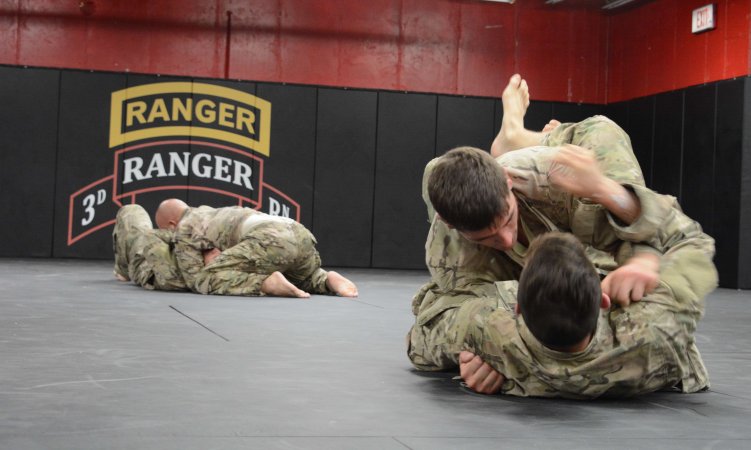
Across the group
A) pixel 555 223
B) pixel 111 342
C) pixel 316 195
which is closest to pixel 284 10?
pixel 316 195

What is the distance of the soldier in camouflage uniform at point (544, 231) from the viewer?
2.57 metres

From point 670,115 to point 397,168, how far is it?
10.5ft

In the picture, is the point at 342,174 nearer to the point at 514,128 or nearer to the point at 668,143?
the point at 668,143

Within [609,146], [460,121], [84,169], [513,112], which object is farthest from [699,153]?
[609,146]

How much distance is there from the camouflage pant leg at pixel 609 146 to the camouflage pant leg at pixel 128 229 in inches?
179

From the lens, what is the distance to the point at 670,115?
428 inches

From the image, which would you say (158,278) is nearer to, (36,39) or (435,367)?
(435,367)

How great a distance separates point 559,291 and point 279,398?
80cm

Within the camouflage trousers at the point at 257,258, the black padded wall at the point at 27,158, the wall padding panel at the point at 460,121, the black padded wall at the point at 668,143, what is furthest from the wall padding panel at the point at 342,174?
the camouflage trousers at the point at 257,258

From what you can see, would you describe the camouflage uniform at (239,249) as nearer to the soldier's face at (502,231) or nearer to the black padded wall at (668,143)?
the soldier's face at (502,231)

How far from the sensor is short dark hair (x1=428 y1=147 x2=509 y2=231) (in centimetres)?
243

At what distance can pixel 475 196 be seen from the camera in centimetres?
242

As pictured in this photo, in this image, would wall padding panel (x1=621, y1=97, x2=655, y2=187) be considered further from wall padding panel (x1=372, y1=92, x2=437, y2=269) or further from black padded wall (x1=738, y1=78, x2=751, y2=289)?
wall padding panel (x1=372, y1=92, x2=437, y2=269)

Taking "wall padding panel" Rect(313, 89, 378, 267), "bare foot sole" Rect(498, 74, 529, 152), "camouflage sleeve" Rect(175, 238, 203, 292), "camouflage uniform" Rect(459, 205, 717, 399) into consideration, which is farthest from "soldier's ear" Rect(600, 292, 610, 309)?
"wall padding panel" Rect(313, 89, 378, 267)
